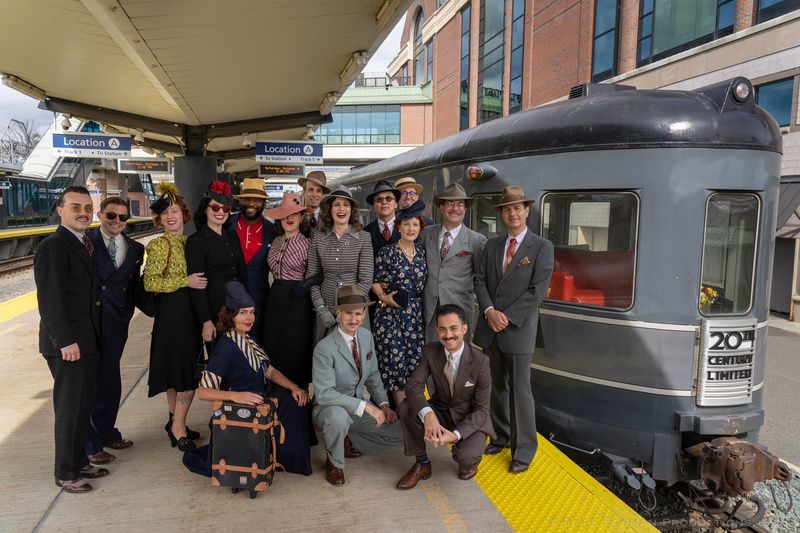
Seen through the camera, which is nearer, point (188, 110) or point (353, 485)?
point (353, 485)

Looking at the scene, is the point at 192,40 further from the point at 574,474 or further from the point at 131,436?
the point at 574,474

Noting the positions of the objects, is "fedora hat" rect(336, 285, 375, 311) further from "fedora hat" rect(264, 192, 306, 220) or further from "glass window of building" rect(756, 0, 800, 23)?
"glass window of building" rect(756, 0, 800, 23)

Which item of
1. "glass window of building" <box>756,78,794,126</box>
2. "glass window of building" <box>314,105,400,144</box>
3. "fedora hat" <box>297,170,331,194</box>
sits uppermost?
"glass window of building" <box>314,105,400,144</box>

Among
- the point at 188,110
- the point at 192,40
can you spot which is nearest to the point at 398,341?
the point at 192,40

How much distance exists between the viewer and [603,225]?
4.33 metres

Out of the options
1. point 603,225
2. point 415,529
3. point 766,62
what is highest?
point 766,62

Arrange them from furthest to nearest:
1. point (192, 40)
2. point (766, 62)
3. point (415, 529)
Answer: point (766, 62) → point (192, 40) → point (415, 529)

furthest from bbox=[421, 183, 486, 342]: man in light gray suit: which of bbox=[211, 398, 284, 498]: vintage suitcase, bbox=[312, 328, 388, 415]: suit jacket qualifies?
bbox=[211, 398, 284, 498]: vintage suitcase

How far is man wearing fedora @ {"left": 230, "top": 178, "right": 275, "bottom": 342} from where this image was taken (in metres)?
4.41

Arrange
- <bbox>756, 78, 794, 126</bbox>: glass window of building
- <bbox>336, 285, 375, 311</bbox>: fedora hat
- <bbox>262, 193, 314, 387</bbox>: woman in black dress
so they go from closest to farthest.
→ <bbox>336, 285, 375, 311</bbox>: fedora hat, <bbox>262, 193, 314, 387</bbox>: woman in black dress, <bbox>756, 78, 794, 126</bbox>: glass window of building

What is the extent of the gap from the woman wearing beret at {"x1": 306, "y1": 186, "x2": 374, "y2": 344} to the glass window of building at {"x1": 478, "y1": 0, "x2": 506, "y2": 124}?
91.6 feet

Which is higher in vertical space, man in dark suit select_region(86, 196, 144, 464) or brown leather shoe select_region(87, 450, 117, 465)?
man in dark suit select_region(86, 196, 144, 464)

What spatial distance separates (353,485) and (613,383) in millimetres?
2115

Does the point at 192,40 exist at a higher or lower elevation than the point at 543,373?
higher
